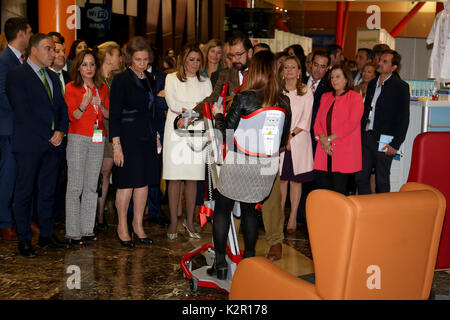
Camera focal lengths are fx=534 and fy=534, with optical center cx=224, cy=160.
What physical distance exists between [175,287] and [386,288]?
1.96 m

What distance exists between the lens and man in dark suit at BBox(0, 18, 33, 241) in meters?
4.42

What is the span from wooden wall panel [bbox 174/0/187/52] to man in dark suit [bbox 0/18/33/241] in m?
6.81

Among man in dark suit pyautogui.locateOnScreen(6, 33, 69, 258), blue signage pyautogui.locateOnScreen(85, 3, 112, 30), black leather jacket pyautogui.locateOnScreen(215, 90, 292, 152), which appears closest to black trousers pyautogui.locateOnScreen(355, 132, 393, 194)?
black leather jacket pyautogui.locateOnScreen(215, 90, 292, 152)

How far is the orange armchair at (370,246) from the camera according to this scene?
5.49 ft

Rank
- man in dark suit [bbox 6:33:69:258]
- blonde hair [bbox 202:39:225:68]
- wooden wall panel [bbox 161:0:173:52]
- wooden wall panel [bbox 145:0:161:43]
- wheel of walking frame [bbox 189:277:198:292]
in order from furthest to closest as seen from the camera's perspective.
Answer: wooden wall panel [bbox 161:0:173:52], wooden wall panel [bbox 145:0:161:43], blonde hair [bbox 202:39:225:68], man in dark suit [bbox 6:33:69:258], wheel of walking frame [bbox 189:277:198:292]

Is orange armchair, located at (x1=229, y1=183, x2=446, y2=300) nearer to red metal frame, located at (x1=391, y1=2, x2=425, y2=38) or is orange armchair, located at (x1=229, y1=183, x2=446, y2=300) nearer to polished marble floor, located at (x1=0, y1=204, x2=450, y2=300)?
polished marble floor, located at (x1=0, y1=204, x2=450, y2=300)

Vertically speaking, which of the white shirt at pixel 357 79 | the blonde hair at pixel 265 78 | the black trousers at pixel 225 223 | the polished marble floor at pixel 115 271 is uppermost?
the white shirt at pixel 357 79

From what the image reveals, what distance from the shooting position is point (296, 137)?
4703 mm

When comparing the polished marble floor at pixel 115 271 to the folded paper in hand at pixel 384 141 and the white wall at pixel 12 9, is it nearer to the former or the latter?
the folded paper in hand at pixel 384 141

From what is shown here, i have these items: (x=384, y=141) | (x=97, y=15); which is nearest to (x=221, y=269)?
(x=384, y=141)

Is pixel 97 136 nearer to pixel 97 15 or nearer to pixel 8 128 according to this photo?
pixel 8 128

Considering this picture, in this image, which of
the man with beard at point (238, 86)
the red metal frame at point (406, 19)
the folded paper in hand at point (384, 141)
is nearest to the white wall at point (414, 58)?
the red metal frame at point (406, 19)

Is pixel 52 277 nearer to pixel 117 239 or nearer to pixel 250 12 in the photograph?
pixel 117 239

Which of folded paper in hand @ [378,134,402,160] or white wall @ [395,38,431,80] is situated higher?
white wall @ [395,38,431,80]
